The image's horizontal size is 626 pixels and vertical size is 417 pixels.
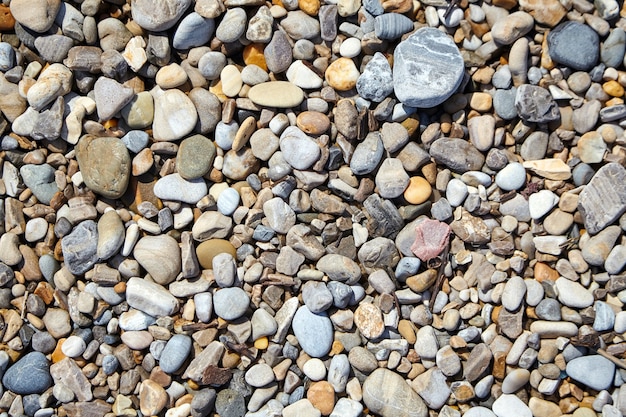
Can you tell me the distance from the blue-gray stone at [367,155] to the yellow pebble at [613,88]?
29.3 inches

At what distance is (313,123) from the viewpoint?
6.32ft

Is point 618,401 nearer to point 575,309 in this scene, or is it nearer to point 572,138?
point 575,309

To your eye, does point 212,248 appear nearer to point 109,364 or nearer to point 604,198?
point 109,364

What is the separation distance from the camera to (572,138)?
1912 millimetres

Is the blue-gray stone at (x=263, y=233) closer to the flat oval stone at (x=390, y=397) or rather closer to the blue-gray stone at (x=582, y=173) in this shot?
the flat oval stone at (x=390, y=397)

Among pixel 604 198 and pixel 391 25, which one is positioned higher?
pixel 391 25

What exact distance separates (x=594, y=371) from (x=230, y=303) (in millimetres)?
1193

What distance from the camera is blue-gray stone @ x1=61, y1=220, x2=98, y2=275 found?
1.95m

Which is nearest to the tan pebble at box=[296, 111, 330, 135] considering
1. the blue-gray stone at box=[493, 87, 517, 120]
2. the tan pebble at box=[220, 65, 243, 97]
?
the tan pebble at box=[220, 65, 243, 97]

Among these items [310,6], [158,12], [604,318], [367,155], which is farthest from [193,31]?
[604,318]

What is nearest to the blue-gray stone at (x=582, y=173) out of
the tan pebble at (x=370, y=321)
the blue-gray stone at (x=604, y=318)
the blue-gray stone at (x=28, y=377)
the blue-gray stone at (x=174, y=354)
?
the blue-gray stone at (x=604, y=318)

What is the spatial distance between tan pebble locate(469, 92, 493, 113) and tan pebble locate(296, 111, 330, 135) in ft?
1.61

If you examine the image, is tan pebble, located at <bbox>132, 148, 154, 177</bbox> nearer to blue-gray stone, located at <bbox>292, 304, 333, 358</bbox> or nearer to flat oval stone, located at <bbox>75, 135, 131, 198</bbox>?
flat oval stone, located at <bbox>75, 135, 131, 198</bbox>

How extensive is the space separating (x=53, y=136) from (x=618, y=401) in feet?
6.76
